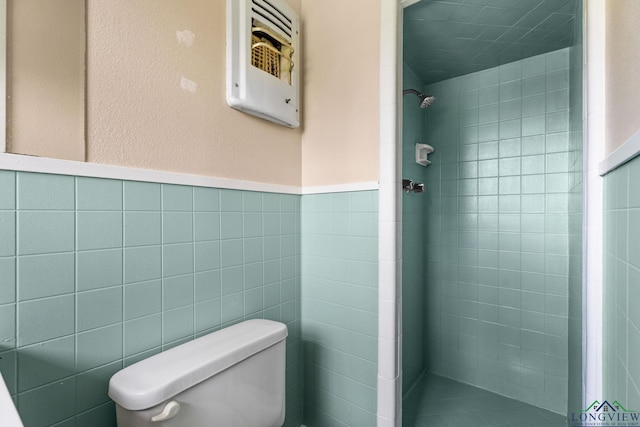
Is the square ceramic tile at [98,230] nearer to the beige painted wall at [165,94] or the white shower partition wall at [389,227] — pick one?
the beige painted wall at [165,94]

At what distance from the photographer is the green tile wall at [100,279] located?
588 millimetres

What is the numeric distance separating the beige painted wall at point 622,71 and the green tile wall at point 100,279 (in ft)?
3.43

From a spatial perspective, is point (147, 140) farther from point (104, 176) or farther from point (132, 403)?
point (132, 403)

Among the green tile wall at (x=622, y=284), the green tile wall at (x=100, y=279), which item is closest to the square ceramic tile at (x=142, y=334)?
the green tile wall at (x=100, y=279)

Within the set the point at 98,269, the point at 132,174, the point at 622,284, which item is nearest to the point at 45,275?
the point at 98,269

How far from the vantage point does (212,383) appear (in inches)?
28.4

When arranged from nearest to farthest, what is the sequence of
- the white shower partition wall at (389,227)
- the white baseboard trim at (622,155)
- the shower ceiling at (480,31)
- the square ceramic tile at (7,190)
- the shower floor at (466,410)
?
→ 1. the white baseboard trim at (622,155)
2. the square ceramic tile at (7,190)
3. the white shower partition wall at (389,227)
4. the shower ceiling at (480,31)
5. the shower floor at (466,410)

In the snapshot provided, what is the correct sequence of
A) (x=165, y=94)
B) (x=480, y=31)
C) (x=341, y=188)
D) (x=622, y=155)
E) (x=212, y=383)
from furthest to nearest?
(x=480, y=31) → (x=341, y=188) → (x=165, y=94) → (x=212, y=383) → (x=622, y=155)

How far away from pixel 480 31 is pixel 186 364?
6.32 ft

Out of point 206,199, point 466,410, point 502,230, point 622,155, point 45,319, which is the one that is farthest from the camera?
point 502,230

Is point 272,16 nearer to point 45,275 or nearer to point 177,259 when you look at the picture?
point 177,259

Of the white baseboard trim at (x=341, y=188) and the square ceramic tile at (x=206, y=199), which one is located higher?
the white baseboard trim at (x=341, y=188)

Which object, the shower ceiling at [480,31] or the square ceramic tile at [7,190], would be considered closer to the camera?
the square ceramic tile at [7,190]

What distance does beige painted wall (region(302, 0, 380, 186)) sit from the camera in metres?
1.11
